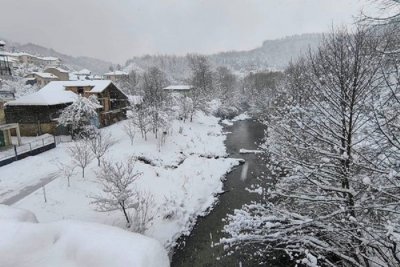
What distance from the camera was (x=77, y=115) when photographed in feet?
102

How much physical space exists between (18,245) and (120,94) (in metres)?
41.6

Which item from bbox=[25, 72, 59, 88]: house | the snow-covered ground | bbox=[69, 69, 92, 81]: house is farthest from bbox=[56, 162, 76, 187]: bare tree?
bbox=[25, 72, 59, 88]: house

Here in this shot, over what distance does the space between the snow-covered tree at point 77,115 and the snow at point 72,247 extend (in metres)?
27.7

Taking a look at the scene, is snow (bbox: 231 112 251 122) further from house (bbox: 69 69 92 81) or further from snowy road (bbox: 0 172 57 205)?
snowy road (bbox: 0 172 57 205)

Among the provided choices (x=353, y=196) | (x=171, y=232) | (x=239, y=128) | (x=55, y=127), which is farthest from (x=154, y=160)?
(x=239, y=128)

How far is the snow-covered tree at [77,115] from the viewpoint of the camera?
3109 centimetres

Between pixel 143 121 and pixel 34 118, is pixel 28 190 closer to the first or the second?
pixel 143 121

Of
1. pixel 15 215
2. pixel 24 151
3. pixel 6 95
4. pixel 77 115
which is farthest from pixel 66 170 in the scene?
pixel 15 215

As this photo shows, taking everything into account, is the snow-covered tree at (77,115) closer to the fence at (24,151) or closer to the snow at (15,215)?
the fence at (24,151)

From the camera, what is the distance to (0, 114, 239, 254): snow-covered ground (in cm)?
1543

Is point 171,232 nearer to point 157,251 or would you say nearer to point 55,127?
point 157,251

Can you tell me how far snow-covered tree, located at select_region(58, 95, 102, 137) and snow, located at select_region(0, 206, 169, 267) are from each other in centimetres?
2774

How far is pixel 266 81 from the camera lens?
2800 inches

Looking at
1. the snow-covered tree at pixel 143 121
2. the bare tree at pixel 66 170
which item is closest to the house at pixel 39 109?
the snow-covered tree at pixel 143 121
